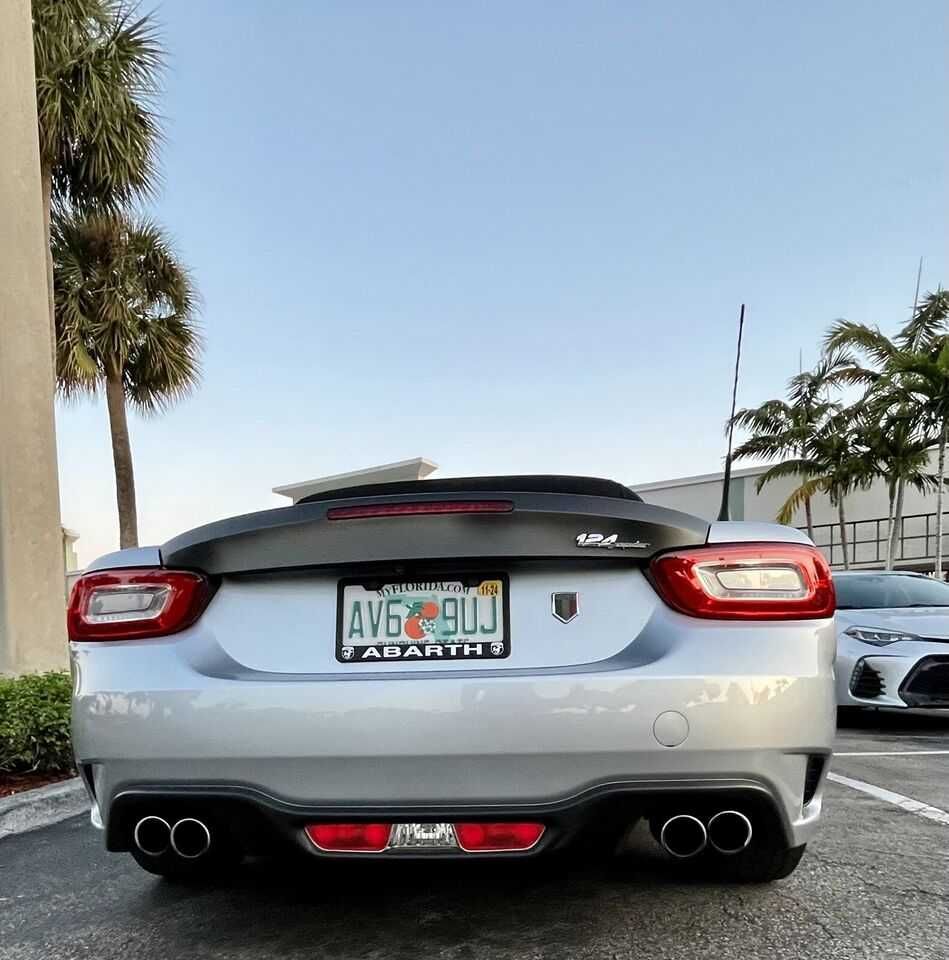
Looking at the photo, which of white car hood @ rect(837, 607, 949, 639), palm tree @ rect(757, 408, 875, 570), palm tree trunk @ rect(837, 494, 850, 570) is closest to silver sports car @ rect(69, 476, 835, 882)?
white car hood @ rect(837, 607, 949, 639)

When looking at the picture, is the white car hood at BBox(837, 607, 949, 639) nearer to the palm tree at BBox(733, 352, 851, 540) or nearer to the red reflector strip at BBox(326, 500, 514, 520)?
the red reflector strip at BBox(326, 500, 514, 520)

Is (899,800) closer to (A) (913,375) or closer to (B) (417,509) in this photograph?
(B) (417,509)

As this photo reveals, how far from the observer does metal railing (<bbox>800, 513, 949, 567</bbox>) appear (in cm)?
2695

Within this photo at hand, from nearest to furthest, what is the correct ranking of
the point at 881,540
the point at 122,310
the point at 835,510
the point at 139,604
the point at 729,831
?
the point at 729,831 < the point at 139,604 < the point at 122,310 < the point at 881,540 < the point at 835,510

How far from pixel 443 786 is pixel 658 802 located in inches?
18.1

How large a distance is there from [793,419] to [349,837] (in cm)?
2485

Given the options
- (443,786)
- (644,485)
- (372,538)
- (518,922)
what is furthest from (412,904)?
(644,485)

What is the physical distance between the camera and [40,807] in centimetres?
422

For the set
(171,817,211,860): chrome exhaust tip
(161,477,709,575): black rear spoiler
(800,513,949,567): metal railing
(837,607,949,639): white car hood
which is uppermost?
(161,477,709,575): black rear spoiler

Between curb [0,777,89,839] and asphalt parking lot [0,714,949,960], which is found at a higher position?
asphalt parking lot [0,714,949,960]

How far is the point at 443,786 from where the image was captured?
80.5 inches

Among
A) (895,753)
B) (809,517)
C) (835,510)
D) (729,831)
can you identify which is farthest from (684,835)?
(835,510)

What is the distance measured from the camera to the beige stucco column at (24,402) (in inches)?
267

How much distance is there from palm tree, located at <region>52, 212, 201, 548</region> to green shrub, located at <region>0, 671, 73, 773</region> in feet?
32.0
